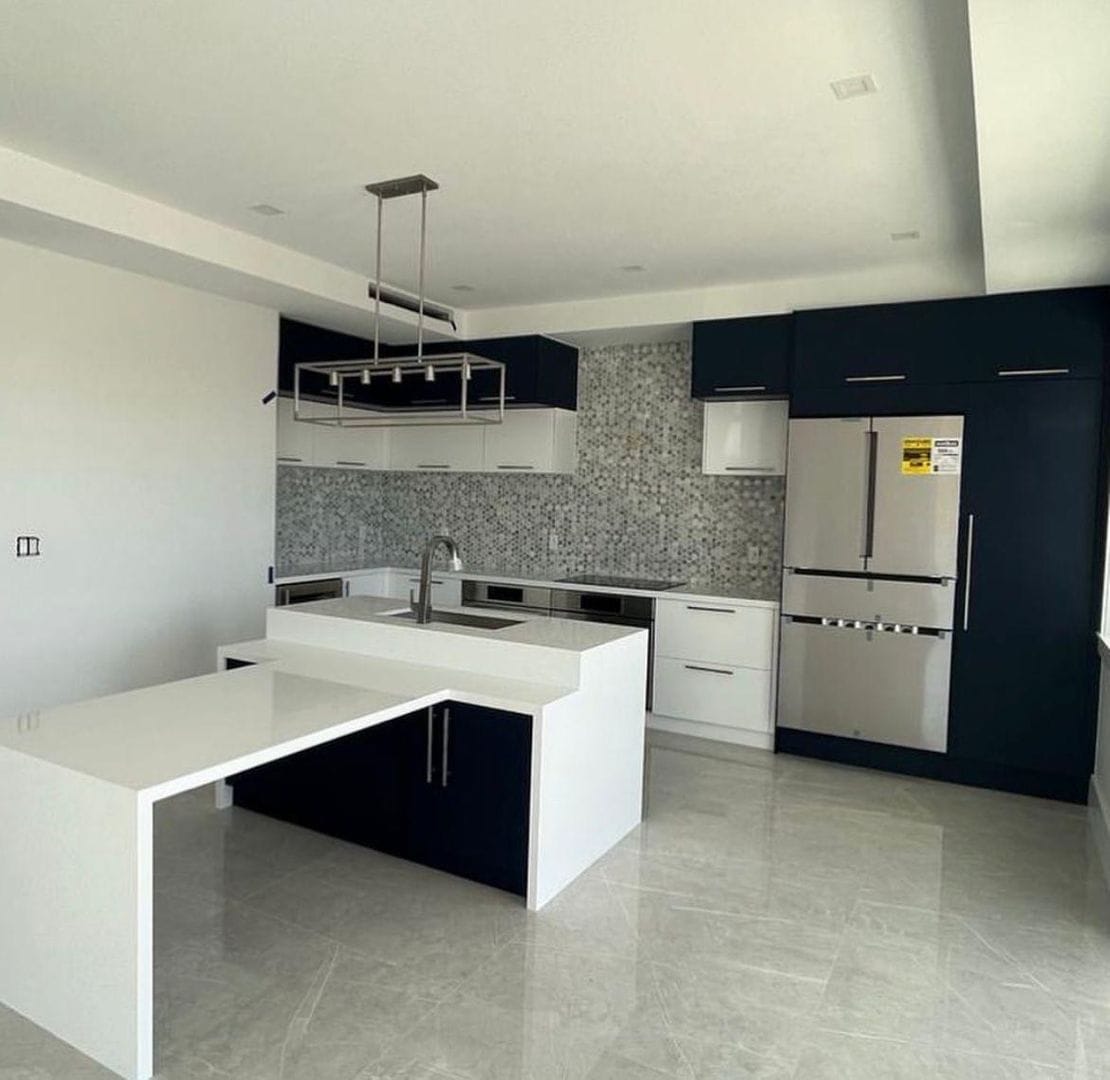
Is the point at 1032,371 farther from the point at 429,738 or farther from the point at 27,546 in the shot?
the point at 27,546

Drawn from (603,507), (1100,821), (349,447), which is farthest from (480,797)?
(349,447)

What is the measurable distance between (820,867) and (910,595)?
161cm

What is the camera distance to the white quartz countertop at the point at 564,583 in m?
4.73

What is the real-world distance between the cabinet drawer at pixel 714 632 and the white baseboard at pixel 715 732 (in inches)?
15.2

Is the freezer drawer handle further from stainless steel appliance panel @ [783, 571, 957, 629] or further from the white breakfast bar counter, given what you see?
the white breakfast bar counter

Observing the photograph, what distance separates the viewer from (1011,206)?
2.96 meters

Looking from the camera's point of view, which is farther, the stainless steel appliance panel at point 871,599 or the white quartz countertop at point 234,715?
the stainless steel appliance panel at point 871,599

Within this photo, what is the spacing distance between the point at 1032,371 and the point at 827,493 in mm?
1087

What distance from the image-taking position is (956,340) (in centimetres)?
409

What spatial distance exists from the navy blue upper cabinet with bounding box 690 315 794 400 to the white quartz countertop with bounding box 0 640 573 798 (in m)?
2.49

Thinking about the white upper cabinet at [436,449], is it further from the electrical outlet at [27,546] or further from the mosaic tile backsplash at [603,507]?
the electrical outlet at [27,546]

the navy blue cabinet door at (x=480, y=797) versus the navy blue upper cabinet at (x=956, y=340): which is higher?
the navy blue upper cabinet at (x=956, y=340)

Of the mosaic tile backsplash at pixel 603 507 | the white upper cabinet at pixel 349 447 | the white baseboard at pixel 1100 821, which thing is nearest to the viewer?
the white baseboard at pixel 1100 821

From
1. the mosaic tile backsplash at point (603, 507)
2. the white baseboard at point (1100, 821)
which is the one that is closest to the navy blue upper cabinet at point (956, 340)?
the mosaic tile backsplash at point (603, 507)
